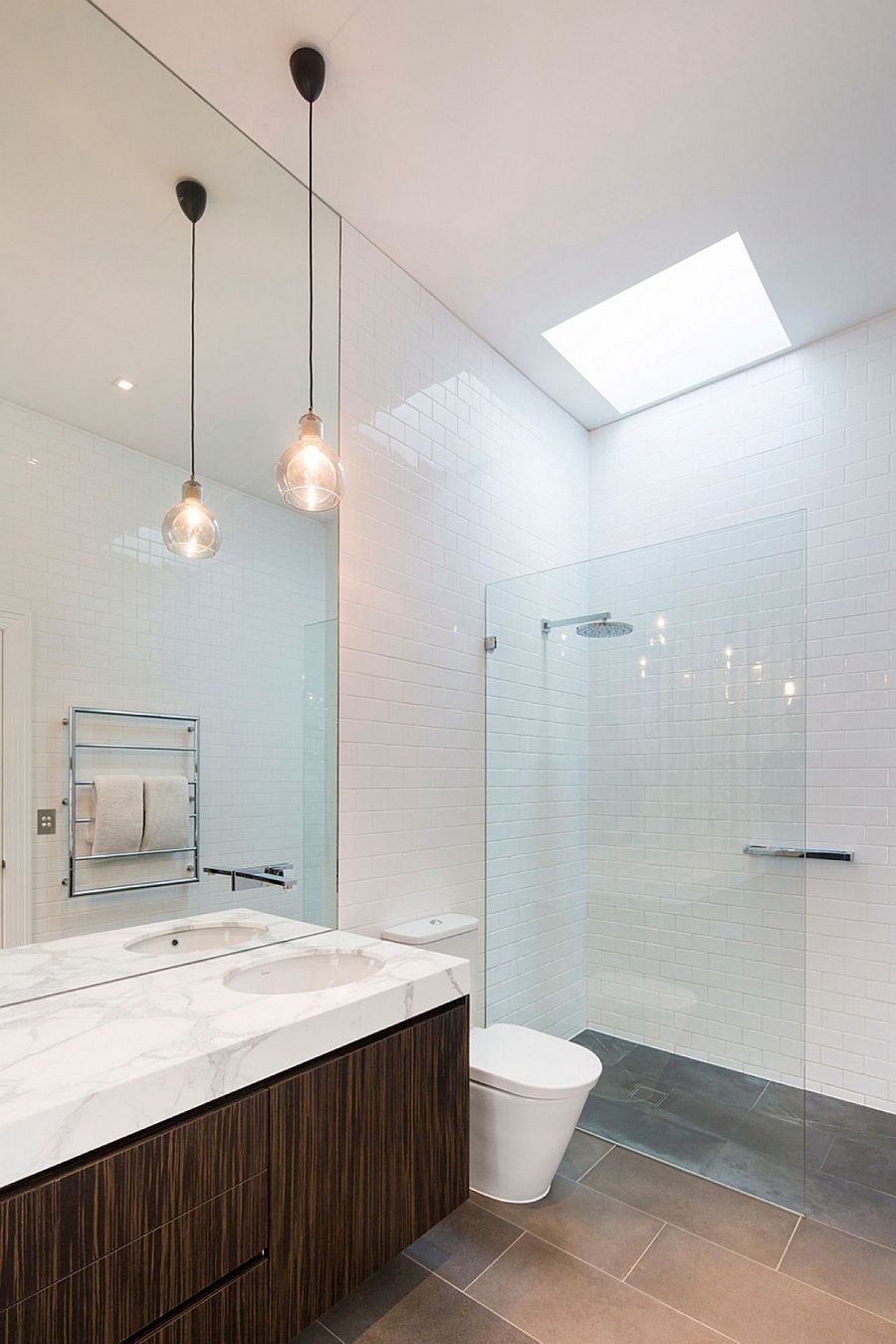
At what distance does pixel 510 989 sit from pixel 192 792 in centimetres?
171

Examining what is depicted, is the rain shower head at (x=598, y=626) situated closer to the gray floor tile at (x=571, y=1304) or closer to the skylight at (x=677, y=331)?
the skylight at (x=677, y=331)

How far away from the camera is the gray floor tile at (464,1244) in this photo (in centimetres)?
Result: 194

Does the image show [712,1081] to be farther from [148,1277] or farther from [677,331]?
[677,331]

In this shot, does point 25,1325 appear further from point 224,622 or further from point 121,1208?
point 224,622

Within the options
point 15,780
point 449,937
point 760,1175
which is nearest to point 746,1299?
point 760,1175

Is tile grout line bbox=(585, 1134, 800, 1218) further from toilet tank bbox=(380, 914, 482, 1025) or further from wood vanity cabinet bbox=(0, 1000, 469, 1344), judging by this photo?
wood vanity cabinet bbox=(0, 1000, 469, 1344)

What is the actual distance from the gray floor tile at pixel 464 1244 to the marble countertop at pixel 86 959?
0.96 metres

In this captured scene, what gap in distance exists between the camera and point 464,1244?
6.69 feet

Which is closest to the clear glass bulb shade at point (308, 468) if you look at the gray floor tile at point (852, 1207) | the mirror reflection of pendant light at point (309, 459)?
the mirror reflection of pendant light at point (309, 459)

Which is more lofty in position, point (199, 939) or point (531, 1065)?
Result: point (199, 939)

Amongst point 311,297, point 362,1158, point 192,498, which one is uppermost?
point 311,297

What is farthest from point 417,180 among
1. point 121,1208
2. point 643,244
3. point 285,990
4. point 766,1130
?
point 766,1130

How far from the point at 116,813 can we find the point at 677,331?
9.76 ft

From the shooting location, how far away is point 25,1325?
106 centimetres
